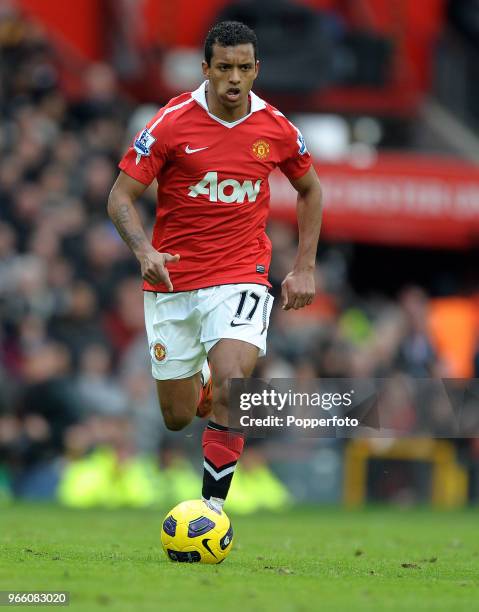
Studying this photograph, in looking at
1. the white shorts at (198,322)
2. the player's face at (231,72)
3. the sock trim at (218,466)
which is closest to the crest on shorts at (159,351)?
the white shorts at (198,322)

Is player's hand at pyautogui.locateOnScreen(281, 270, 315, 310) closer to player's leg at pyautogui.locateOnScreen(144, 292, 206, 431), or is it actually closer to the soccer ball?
player's leg at pyautogui.locateOnScreen(144, 292, 206, 431)

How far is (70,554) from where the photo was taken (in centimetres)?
852

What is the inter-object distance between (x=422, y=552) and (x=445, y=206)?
1191 centimetres

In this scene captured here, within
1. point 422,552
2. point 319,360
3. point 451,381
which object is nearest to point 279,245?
point 319,360

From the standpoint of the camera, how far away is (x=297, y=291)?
8.70m

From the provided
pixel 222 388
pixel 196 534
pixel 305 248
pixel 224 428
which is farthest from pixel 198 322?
pixel 196 534

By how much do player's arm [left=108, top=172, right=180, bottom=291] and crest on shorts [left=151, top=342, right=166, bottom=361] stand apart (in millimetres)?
641

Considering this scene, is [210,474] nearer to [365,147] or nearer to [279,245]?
[279,245]

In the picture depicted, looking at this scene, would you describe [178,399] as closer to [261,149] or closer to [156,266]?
[156,266]

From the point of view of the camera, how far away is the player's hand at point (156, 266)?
26.3 feet

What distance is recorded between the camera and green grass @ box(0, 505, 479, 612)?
6.68 metres

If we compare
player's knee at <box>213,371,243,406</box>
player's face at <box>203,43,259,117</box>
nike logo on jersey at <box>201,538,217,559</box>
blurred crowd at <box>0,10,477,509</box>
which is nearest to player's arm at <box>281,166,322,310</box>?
player's knee at <box>213,371,243,406</box>

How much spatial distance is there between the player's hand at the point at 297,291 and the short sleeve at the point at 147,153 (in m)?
1.02

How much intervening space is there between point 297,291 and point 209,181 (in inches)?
31.8
